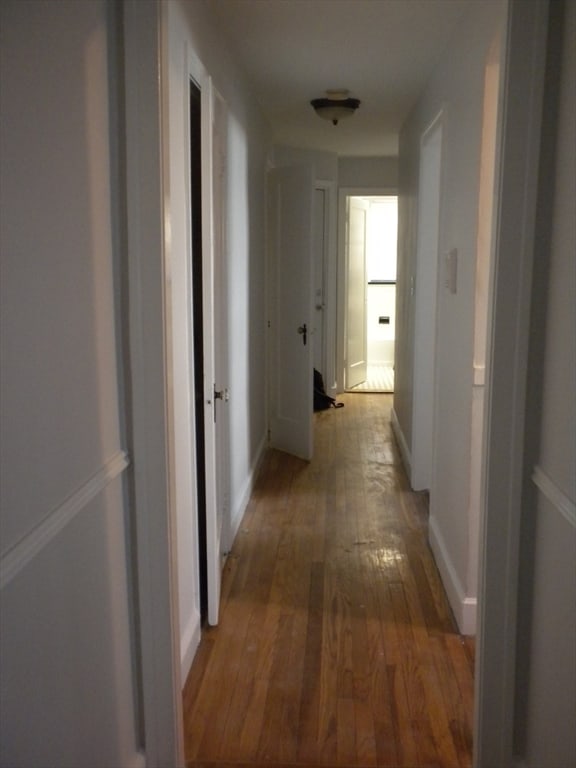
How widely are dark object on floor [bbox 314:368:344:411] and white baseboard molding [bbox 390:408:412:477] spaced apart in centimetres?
75

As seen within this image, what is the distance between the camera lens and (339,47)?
130 inches

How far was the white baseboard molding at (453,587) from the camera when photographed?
105 inches

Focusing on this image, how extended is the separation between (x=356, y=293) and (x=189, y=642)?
5.57 metres

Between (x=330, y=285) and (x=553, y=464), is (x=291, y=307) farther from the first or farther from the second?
(x=553, y=464)

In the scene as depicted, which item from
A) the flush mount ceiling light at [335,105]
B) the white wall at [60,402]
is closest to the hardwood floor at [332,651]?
the white wall at [60,402]

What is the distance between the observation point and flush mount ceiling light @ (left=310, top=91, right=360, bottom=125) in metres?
4.26

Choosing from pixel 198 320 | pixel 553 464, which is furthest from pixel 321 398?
pixel 553 464

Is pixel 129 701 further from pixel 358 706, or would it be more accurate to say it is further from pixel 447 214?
pixel 447 214

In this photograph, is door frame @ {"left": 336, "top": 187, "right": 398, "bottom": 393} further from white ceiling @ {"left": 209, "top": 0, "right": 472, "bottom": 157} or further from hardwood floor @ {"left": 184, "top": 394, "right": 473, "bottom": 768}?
hardwood floor @ {"left": 184, "top": 394, "right": 473, "bottom": 768}

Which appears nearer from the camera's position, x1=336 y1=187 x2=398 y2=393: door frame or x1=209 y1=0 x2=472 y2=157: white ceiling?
x1=209 y1=0 x2=472 y2=157: white ceiling

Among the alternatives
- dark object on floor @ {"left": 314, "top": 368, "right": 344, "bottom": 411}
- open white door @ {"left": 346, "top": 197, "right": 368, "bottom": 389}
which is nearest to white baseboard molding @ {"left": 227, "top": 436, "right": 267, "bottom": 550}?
dark object on floor @ {"left": 314, "top": 368, "right": 344, "bottom": 411}

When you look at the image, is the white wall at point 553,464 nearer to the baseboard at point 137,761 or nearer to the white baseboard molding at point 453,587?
the white baseboard molding at point 453,587

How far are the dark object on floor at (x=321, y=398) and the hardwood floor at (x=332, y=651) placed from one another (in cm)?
259

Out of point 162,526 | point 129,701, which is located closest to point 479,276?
point 162,526
